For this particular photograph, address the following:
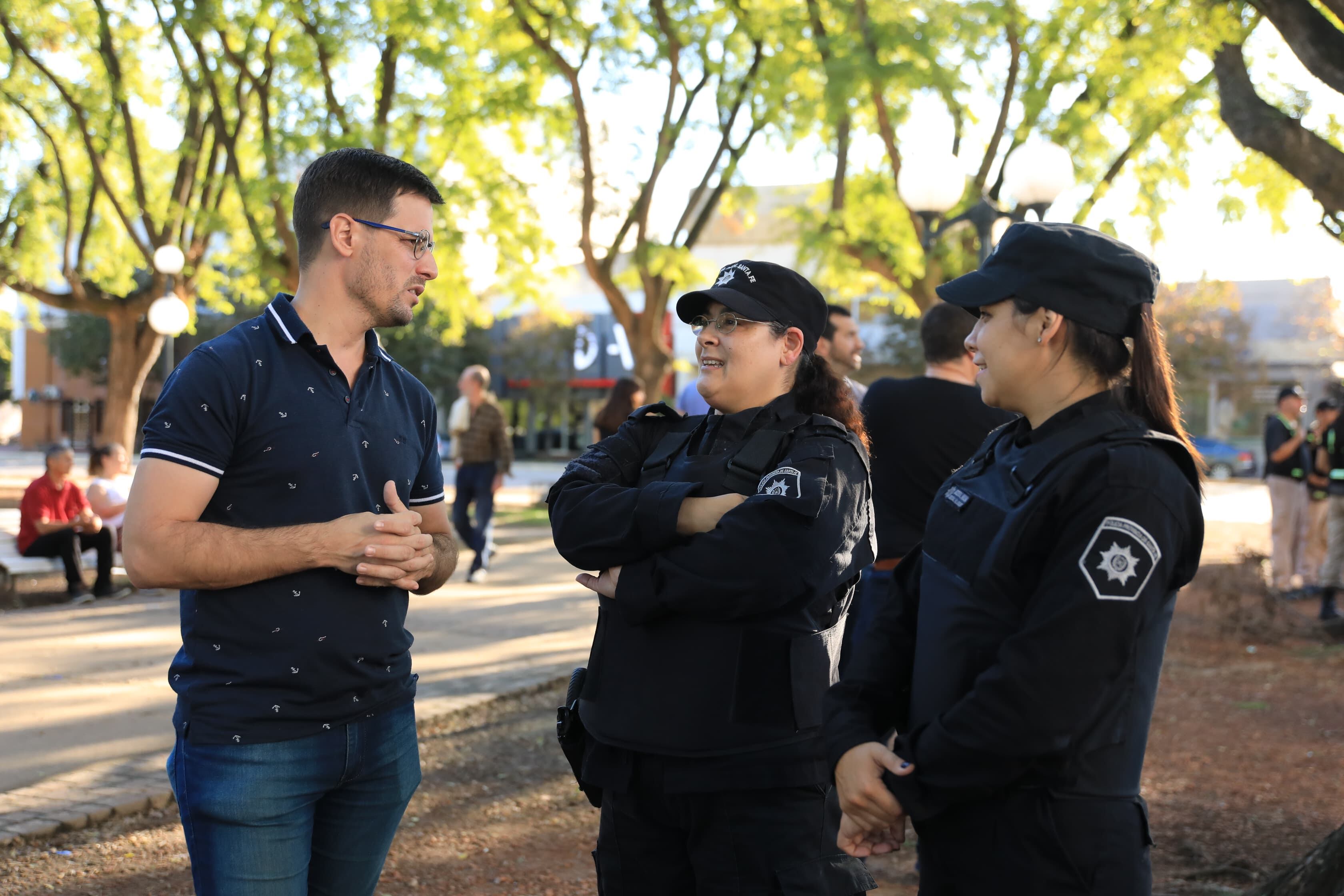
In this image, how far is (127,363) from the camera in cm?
1839

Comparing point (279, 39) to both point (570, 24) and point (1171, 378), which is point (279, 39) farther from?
point (1171, 378)

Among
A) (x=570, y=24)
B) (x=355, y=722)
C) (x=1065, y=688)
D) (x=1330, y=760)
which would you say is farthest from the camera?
(x=570, y=24)

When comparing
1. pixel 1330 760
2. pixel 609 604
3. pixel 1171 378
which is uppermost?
pixel 1171 378

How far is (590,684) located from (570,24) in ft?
45.7

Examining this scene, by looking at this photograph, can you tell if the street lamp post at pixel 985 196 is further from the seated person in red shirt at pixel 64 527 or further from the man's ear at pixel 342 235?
the man's ear at pixel 342 235

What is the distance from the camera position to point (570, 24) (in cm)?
1527

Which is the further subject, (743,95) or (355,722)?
(743,95)

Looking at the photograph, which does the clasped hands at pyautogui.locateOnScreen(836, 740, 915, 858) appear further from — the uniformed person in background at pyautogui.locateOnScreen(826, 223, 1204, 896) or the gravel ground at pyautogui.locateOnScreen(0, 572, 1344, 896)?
the gravel ground at pyautogui.locateOnScreen(0, 572, 1344, 896)

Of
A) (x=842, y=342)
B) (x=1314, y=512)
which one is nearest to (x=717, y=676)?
(x=842, y=342)

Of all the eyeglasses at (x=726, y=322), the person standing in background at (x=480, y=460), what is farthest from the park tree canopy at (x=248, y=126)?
the eyeglasses at (x=726, y=322)

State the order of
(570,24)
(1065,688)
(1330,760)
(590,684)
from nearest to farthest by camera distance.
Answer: (1065,688) → (590,684) → (1330,760) → (570,24)

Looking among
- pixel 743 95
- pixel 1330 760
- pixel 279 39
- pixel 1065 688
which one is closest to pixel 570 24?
pixel 743 95

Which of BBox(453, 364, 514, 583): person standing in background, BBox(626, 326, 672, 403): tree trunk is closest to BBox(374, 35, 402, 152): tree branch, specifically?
BBox(626, 326, 672, 403): tree trunk

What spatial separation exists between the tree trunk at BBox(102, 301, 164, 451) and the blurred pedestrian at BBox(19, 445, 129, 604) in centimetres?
803
